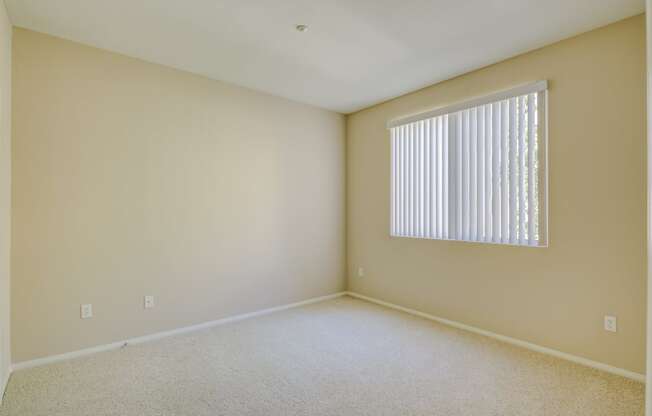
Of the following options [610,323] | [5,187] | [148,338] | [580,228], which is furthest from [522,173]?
[5,187]

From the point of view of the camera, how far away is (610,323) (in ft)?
8.27

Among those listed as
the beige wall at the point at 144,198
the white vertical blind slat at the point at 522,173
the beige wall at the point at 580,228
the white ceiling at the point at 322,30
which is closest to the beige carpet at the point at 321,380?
the beige wall at the point at 580,228

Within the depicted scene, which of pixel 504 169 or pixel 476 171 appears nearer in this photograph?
pixel 504 169

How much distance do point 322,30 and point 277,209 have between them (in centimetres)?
211

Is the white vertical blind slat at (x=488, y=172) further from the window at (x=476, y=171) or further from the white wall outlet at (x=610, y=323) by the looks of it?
the white wall outlet at (x=610, y=323)

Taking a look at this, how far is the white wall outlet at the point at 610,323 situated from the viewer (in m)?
2.50

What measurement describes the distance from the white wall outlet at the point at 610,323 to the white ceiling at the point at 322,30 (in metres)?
2.16

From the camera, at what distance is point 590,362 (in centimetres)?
261

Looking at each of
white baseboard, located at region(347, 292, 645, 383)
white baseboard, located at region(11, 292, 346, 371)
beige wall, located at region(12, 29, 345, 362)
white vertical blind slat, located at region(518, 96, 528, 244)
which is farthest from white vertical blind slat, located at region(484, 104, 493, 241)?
white baseboard, located at region(11, 292, 346, 371)

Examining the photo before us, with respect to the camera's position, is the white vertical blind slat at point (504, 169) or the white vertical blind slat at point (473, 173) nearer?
the white vertical blind slat at point (504, 169)

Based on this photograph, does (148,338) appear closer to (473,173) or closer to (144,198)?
(144,198)

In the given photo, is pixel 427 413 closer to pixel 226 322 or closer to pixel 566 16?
pixel 226 322

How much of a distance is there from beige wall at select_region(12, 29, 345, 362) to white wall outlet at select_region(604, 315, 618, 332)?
117 inches

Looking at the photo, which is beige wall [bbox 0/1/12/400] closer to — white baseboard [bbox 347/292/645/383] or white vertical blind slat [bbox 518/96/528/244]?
white baseboard [bbox 347/292/645/383]
